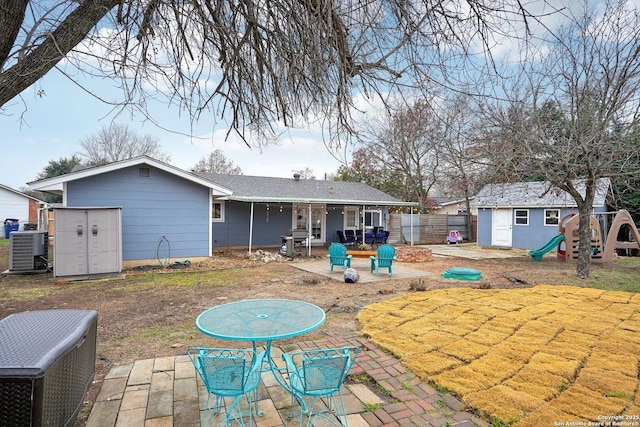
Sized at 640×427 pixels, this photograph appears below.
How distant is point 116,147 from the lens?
979 inches

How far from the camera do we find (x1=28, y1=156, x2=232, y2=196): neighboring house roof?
9031mm

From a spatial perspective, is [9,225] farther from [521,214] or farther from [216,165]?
[521,214]

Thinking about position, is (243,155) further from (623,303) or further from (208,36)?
(623,303)

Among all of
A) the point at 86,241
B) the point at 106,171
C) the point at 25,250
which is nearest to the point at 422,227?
the point at 106,171

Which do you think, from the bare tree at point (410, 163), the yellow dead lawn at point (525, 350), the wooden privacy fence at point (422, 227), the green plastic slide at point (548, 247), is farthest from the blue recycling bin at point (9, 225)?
the green plastic slide at point (548, 247)

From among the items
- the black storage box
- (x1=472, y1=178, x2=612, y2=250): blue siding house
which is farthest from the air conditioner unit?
(x1=472, y1=178, x2=612, y2=250): blue siding house

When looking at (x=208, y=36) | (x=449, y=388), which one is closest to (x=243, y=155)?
(x=208, y=36)

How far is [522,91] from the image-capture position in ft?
26.8

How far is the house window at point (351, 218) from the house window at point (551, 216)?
8.99 metres

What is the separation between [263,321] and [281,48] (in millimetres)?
2346

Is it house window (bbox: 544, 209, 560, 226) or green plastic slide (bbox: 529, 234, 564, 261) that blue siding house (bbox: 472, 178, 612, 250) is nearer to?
house window (bbox: 544, 209, 560, 226)

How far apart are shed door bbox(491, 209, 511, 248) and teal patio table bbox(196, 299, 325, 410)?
16979 mm

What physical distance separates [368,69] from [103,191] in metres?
9.70

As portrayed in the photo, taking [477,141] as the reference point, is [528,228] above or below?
below
